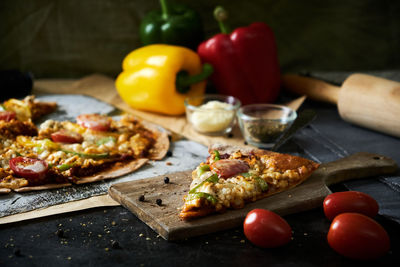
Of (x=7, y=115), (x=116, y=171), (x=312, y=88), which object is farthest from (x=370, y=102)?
(x=7, y=115)

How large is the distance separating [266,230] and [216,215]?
1.00 ft

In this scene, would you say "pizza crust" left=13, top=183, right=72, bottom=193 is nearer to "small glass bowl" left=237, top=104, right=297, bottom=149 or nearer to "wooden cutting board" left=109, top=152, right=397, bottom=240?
"wooden cutting board" left=109, top=152, right=397, bottom=240

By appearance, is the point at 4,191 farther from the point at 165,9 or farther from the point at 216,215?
the point at 165,9

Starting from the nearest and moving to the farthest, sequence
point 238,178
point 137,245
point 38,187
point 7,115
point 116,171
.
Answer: point 137,245, point 238,178, point 38,187, point 116,171, point 7,115

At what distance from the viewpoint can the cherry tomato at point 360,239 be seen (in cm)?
198

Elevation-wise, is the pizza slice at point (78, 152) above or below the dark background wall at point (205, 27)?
below

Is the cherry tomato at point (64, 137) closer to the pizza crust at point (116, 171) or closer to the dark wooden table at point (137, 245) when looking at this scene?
the pizza crust at point (116, 171)

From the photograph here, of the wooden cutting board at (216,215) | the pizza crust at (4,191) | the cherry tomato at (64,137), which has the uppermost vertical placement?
the cherry tomato at (64,137)

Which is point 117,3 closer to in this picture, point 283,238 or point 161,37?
point 161,37

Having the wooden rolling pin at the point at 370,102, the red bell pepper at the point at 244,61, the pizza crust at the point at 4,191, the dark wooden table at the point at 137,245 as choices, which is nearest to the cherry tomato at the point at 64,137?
the pizza crust at the point at 4,191

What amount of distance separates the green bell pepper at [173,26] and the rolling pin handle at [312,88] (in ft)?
3.22

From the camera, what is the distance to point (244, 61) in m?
4.36

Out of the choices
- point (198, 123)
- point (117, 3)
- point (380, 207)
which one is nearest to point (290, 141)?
point (198, 123)

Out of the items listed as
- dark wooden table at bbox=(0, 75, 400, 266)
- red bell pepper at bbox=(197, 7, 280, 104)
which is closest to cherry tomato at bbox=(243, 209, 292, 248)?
dark wooden table at bbox=(0, 75, 400, 266)
